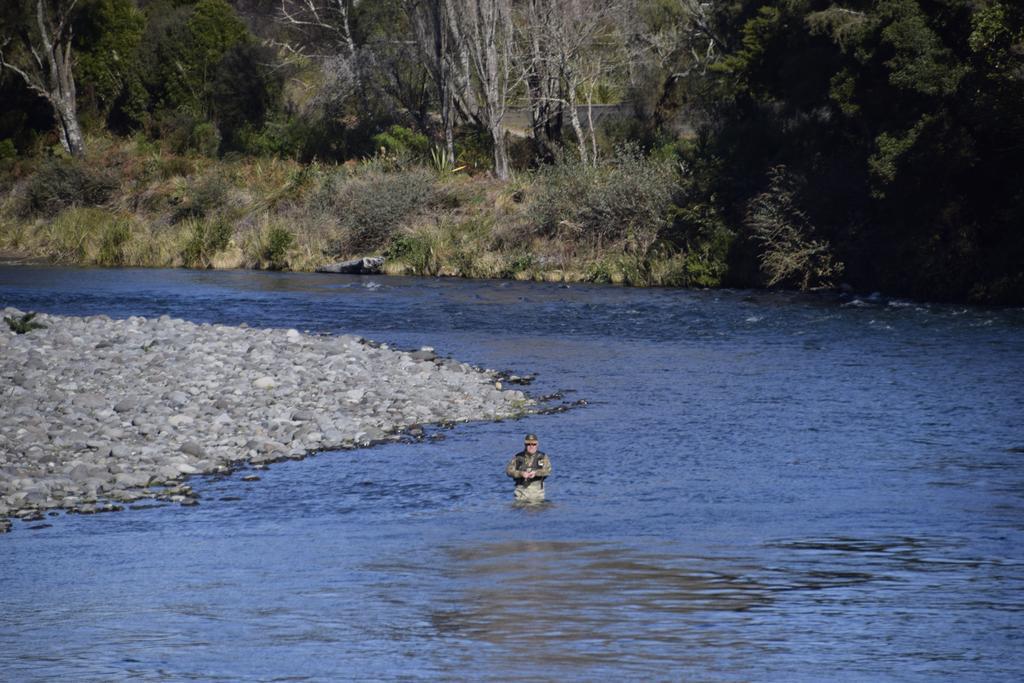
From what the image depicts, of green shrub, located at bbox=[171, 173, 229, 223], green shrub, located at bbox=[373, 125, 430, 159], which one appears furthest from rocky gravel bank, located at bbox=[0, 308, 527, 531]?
green shrub, located at bbox=[373, 125, 430, 159]

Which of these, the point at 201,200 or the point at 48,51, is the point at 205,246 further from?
the point at 48,51

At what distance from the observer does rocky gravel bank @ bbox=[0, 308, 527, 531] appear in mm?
15414

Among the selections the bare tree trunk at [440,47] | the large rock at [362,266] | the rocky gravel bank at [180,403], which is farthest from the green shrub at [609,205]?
the rocky gravel bank at [180,403]

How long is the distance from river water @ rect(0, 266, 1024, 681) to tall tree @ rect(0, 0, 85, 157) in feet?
143

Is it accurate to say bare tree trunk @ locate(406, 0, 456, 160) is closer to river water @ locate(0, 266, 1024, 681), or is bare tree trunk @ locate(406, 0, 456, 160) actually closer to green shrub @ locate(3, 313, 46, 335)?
green shrub @ locate(3, 313, 46, 335)

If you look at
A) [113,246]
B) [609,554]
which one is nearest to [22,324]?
[609,554]

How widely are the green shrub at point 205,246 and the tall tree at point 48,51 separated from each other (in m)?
14.0

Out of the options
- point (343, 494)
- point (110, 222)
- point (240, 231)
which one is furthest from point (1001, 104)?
point (110, 222)

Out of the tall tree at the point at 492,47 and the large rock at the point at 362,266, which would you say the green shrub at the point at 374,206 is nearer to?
the large rock at the point at 362,266

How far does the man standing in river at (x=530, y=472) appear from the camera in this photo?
47.9ft

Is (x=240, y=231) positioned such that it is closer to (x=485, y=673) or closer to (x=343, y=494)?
(x=343, y=494)

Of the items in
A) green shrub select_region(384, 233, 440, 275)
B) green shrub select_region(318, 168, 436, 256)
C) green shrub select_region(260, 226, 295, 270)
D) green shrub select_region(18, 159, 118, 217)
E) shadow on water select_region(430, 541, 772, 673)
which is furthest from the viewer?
green shrub select_region(18, 159, 118, 217)

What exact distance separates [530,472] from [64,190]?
44.5 m

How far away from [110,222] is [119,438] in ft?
119
